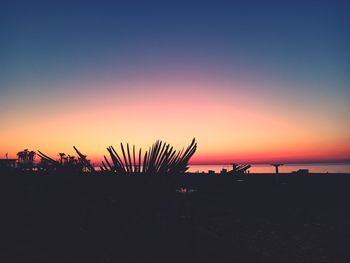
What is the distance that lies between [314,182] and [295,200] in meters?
3.72

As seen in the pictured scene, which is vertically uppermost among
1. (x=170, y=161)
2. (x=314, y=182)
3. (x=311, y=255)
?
(x=170, y=161)

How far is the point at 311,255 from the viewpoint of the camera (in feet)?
23.0

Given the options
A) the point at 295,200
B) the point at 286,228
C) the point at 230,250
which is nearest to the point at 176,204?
the point at 230,250

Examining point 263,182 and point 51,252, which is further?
point 263,182

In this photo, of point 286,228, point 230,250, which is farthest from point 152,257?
point 286,228

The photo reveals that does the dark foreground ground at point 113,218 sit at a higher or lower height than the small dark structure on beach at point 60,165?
lower

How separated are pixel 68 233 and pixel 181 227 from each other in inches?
28.8

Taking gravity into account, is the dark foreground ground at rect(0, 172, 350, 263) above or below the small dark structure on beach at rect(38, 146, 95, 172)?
below

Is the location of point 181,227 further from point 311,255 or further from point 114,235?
point 311,255

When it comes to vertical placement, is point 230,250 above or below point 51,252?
below

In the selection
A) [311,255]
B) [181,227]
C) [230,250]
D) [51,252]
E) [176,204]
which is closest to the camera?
[176,204]

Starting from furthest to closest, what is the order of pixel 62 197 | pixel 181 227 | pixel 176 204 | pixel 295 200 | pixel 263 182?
pixel 263 182, pixel 295 200, pixel 181 227, pixel 176 204, pixel 62 197

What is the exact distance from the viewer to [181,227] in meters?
2.01

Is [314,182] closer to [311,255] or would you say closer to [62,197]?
[311,255]
